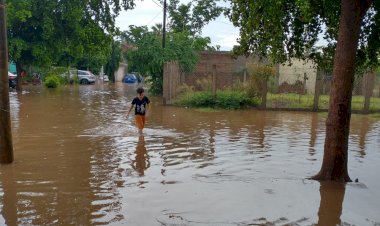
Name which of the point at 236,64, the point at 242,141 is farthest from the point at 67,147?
the point at 236,64

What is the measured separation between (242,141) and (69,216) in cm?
651

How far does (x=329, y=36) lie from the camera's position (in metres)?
8.05

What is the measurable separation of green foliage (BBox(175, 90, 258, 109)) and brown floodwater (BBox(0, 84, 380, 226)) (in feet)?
18.6

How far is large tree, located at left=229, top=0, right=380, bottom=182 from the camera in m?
6.49

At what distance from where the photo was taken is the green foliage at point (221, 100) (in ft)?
62.6

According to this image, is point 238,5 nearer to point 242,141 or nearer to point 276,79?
point 242,141

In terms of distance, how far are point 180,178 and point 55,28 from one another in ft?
75.7

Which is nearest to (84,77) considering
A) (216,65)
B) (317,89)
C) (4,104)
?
(216,65)

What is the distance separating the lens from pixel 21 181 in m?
6.68

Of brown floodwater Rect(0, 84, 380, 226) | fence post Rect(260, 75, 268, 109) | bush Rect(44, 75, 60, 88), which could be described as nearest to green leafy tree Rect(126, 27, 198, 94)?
fence post Rect(260, 75, 268, 109)

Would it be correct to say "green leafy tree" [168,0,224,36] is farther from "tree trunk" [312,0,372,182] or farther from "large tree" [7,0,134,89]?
"tree trunk" [312,0,372,182]

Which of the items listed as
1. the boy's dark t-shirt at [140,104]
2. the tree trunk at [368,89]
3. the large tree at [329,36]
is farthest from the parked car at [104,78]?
the large tree at [329,36]

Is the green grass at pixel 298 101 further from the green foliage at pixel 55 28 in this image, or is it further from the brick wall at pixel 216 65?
the green foliage at pixel 55 28

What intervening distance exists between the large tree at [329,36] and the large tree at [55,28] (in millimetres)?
19668
